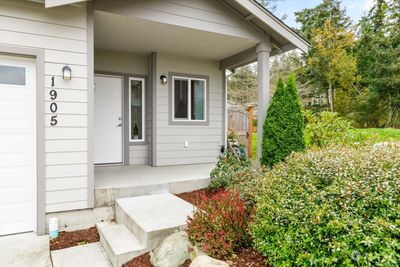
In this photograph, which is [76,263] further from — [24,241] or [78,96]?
[78,96]

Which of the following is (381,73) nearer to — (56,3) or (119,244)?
(56,3)

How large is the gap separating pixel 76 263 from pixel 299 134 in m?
3.90

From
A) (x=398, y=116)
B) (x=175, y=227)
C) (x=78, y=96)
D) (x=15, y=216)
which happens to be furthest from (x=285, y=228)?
(x=398, y=116)

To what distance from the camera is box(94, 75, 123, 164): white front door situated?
19.4 ft

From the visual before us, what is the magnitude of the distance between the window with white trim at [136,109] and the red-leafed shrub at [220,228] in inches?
150

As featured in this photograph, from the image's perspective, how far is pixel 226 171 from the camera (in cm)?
474

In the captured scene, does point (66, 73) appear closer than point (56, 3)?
No

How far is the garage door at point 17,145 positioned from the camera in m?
3.43

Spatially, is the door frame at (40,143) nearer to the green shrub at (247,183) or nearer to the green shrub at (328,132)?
the green shrub at (247,183)

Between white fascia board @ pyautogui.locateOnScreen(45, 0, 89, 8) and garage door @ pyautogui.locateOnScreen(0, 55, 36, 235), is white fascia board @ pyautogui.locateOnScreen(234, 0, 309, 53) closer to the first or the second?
white fascia board @ pyautogui.locateOnScreen(45, 0, 89, 8)

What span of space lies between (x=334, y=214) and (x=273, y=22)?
4072 mm

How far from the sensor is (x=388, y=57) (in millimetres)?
14391

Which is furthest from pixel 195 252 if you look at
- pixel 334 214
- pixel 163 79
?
pixel 163 79

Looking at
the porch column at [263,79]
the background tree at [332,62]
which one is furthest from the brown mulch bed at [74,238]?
the background tree at [332,62]
